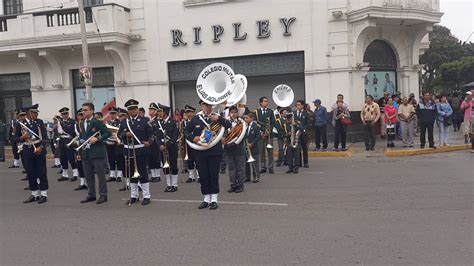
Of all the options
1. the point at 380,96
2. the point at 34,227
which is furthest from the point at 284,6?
the point at 34,227

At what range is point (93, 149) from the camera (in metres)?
9.48

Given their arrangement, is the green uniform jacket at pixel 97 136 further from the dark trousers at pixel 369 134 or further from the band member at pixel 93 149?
the dark trousers at pixel 369 134

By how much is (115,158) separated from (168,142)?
88.7 inches

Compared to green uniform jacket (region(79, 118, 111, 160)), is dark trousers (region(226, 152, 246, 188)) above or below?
below

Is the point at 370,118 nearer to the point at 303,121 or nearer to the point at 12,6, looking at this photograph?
the point at 303,121

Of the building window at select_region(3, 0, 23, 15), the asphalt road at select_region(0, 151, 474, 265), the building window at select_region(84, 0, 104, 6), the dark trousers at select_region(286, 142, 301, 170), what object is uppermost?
the building window at select_region(3, 0, 23, 15)

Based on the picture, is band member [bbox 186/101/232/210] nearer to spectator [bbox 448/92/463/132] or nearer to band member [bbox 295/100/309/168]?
band member [bbox 295/100/309/168]

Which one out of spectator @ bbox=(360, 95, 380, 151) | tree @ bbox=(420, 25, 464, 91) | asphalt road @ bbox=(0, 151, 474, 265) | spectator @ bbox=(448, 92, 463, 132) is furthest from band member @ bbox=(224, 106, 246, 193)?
tree @ bbox=(420, 25, 464, 91)

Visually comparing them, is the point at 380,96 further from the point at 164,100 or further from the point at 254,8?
the point at 164,100

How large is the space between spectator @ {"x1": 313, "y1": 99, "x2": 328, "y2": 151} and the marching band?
3.29 meters

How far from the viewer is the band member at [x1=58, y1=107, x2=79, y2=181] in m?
12.8

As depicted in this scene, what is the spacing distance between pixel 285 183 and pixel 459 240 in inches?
200

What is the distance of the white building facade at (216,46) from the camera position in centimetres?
1819

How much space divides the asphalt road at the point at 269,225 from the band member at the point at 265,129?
151 cm
